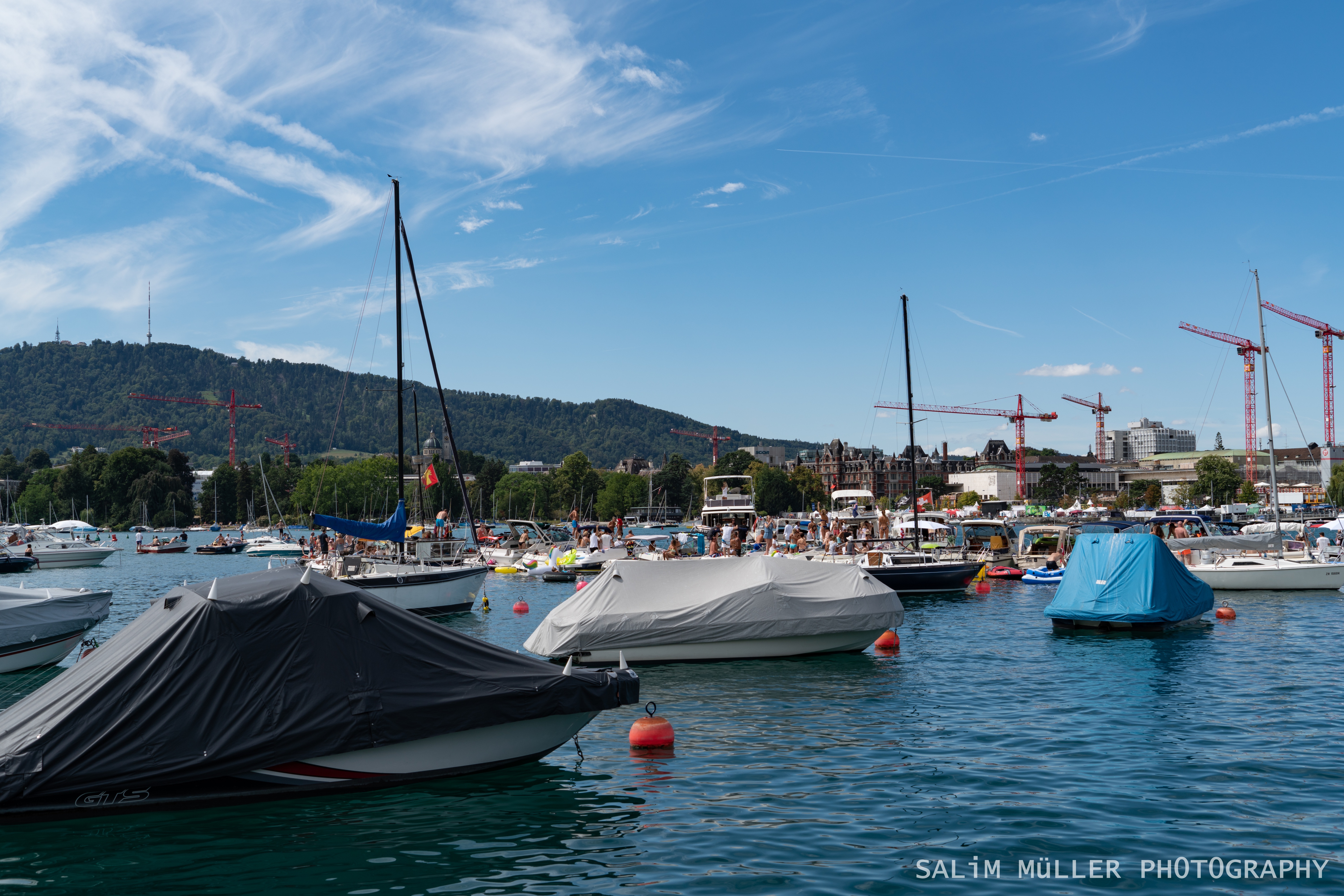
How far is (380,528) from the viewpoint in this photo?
107 ft

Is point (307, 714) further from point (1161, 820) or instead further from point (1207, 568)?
point (1207, 568)

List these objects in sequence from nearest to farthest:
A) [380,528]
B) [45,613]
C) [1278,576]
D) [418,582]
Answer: [45,613], [380,528], [418,582], [1278,576]

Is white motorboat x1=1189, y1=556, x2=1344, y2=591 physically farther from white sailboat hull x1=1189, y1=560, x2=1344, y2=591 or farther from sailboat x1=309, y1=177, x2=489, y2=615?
sailboat x1=309, y1=177, x2=489, y2=615

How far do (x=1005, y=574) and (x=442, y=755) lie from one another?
43113mm

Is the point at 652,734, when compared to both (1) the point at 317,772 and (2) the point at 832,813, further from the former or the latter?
(1) the point at 317,772

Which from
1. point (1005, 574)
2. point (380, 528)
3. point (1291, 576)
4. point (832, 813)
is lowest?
point (1005, 574)

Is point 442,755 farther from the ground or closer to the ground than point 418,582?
closer to the ground

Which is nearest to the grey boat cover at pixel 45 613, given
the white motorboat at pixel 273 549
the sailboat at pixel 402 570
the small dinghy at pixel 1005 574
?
the sailboat at pixel 402 570

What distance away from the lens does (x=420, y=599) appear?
33.4 metres

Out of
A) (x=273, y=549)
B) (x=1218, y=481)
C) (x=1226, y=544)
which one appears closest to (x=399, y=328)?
(x=1226, y=544)

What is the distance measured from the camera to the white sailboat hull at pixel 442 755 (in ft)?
35.1

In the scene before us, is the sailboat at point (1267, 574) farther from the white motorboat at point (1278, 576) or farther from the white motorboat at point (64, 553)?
the white motorboat at point (64, 553)

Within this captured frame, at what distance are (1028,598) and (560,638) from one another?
83.8 feet

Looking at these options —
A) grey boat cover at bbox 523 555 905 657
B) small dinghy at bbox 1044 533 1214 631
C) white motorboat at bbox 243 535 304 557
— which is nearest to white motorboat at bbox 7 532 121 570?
white motorboat at bbox 243 535 304 557
